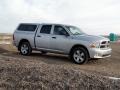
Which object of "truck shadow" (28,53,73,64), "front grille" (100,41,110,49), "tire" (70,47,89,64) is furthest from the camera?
"truck shadow" (28,53,73,64)

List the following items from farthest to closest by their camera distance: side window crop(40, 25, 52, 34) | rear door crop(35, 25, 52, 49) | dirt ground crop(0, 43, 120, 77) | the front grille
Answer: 1. side window crop(40, 25, 52, 34)
2. rear door crop(35, 25, 52, 49)
3. the front grille
4. dirt ground crop(0, 43, 120, 77)

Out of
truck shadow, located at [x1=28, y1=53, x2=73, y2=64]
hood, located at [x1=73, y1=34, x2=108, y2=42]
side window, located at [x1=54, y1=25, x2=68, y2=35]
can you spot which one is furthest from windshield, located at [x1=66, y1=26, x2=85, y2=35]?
truck shadow, located at [x1=28, y1=53, x2=73, y2=64]

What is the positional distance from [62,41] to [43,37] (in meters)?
1.38

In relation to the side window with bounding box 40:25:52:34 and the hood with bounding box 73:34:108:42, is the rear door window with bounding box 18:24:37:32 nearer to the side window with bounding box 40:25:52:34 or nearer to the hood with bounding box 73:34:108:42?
the side window with bounding box 40:25:52:34

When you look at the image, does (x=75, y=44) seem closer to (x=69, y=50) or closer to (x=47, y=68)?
(x=69, y=50)

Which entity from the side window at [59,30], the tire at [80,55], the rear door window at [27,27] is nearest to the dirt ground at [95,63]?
the tire at [80,55]

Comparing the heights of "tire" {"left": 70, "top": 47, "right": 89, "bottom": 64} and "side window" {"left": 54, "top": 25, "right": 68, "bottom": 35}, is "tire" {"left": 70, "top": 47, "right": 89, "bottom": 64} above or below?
below

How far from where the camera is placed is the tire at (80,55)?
1135cm

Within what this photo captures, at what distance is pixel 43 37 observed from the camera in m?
13.2

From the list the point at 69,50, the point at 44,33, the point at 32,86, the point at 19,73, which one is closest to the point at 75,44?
the point at 69,50

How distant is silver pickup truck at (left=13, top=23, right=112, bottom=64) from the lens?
11367 millimetres

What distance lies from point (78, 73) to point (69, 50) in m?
4.23

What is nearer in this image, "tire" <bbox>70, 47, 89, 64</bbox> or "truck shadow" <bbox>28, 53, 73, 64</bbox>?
"tire" <bbox>70, 47, 89, 64</bbox>

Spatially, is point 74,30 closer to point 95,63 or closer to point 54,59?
point 54,59
